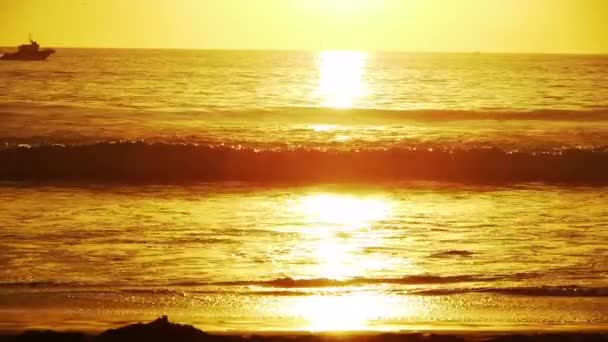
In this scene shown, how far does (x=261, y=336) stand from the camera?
823 cm

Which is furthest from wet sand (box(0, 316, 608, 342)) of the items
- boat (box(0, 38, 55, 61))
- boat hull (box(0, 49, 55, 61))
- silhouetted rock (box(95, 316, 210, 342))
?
boat hull (box(0, 49, 55, 61))

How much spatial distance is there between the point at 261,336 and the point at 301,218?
790 centimetres

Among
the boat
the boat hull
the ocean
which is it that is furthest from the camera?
the boat hull

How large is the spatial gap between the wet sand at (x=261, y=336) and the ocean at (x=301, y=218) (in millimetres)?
585

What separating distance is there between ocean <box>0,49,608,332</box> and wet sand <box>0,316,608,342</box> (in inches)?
23.0

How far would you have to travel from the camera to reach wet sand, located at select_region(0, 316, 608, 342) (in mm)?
6883

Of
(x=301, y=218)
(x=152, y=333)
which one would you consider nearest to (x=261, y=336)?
(x=152, y=333)

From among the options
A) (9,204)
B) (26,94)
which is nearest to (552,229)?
(9,204)

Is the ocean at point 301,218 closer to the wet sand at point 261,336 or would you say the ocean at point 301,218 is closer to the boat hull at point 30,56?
the wet sand at point 261,336

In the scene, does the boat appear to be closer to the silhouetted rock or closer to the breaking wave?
the breaking wave

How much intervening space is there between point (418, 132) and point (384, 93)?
819 inches

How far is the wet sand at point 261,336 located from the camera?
6.88 metres

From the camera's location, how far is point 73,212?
16375mm

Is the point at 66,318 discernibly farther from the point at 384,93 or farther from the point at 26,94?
the point at 384,93
